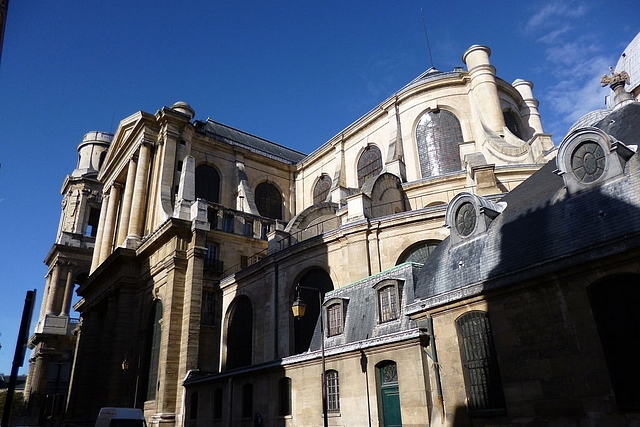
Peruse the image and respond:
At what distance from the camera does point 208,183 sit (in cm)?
3247

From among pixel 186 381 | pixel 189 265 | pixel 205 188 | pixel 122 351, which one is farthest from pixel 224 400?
pixel 205 188

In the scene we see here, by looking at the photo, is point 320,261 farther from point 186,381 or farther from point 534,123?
point 534,123

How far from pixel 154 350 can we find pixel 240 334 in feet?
16.8

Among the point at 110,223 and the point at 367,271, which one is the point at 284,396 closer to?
the point at 367,271

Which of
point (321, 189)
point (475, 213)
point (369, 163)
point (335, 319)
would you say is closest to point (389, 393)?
point (335, 319)

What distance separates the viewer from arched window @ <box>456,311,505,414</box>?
29.3 feet

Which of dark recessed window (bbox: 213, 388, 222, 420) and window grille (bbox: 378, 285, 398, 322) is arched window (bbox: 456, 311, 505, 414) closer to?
window grille (bbox: 378, 285, 398, 322)

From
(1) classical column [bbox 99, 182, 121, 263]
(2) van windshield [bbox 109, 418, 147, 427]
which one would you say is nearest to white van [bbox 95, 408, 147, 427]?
(2) van windshield [bbox 109, 418, 147, 427]

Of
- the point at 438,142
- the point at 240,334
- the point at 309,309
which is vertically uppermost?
the point at 438,142

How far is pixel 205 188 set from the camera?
3206cm

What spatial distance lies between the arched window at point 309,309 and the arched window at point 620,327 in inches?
472

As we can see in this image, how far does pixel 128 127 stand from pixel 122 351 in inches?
639

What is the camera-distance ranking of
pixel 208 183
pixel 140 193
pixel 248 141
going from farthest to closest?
1. pixel 248 141
2. pixel 208 183
3. pixel 140 193

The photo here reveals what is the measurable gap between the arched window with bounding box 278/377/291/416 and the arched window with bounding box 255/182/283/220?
20291 millimetres
